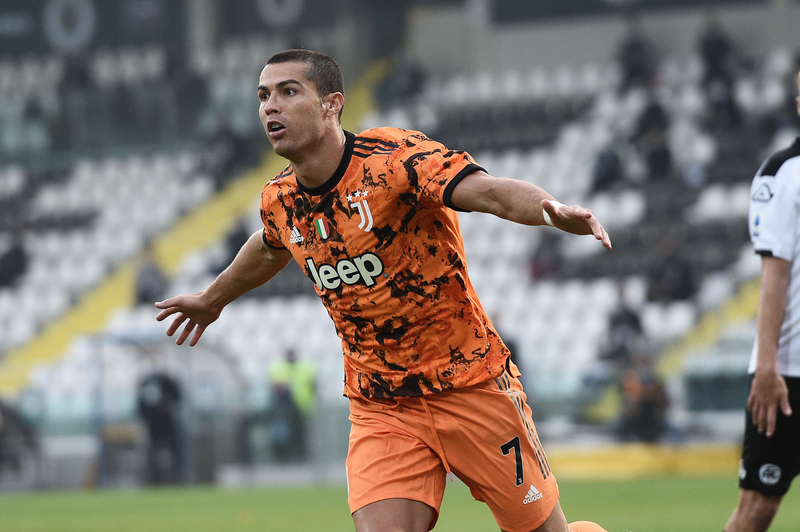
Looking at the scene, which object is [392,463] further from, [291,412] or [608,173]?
[608,173]

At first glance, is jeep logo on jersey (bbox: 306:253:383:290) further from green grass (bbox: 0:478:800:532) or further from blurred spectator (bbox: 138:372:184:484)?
blurred spectator (bbox: 138:372:184:484)

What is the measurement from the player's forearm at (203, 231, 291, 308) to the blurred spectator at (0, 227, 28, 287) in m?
19.1

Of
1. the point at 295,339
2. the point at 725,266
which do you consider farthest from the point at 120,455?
the point at 725,266

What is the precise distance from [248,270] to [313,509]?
659 centimetres

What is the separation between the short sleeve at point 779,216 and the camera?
495 cm

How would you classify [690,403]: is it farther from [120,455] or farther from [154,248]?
[154,248]

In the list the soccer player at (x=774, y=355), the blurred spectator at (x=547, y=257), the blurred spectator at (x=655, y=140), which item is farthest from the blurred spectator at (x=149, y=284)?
the soccer player at (x=774, y=355)

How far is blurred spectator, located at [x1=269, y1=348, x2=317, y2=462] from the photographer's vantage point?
1574cm

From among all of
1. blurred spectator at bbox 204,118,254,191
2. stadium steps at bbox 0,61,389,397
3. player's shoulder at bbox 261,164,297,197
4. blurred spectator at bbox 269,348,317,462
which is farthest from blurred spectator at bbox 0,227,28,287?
player's shoulder at bbox 261,164,297,197

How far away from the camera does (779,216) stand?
16.3ft

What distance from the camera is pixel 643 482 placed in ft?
42.5

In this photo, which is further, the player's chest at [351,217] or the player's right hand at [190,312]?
the player's right hand at [190,312]

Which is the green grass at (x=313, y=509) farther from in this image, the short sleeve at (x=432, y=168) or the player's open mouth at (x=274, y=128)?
the player's open mouth at (x=274, y=128)

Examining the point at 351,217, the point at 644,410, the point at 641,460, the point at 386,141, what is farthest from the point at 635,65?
the point at 351,217
